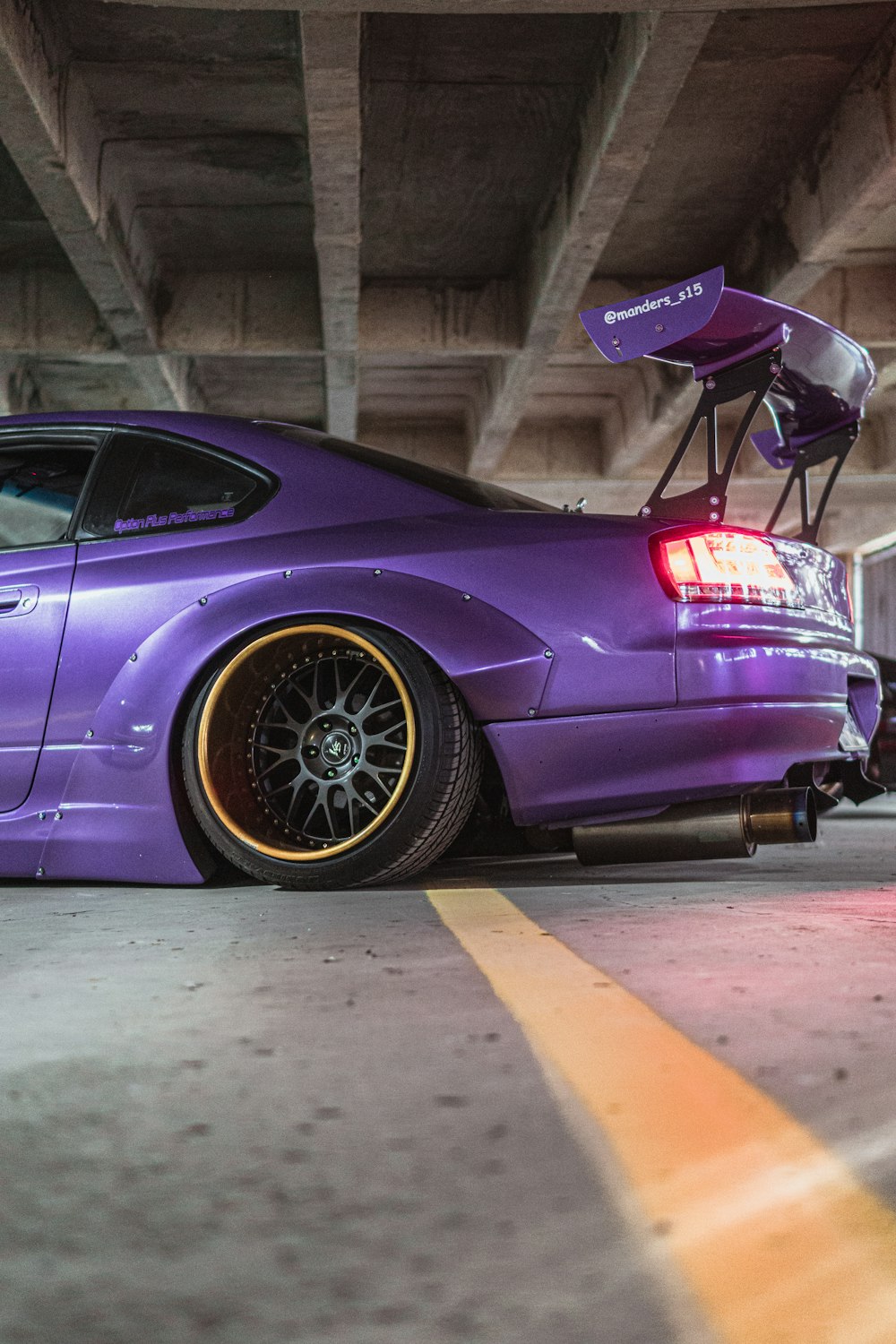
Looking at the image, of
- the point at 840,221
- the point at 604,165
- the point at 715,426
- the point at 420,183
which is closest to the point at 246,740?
the point at 715,426

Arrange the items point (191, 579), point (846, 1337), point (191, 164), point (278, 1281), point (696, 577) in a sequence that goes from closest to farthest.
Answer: point (846, 1337), point (278, 1281), point (696, 577), point (191, 579), point (191, 164)

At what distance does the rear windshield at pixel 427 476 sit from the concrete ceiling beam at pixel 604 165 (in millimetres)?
4350

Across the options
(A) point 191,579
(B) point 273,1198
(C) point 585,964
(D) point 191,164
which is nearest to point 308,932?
(C) point 585,964

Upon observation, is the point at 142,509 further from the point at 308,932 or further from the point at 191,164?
the point at 191,164

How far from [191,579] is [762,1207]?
2.85 meters

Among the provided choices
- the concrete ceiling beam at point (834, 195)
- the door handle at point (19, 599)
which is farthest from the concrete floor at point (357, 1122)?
the concrete ceiling beam at point (834, 195)

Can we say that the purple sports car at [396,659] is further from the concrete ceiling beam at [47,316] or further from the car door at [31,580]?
the concrete ceiling beam at [47,316]

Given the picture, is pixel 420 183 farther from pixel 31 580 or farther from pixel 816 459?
pixel 31 580

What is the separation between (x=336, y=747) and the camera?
3758 millimetres

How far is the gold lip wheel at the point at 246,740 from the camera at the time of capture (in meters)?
3.64

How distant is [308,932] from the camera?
2.93 m

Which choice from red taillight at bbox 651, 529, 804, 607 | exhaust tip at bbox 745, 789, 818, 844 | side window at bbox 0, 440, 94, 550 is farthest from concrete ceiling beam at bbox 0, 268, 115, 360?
exhaust tip at bbox 745, 789, 818, 844

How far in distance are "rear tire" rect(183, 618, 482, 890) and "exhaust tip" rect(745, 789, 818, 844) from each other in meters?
0.76

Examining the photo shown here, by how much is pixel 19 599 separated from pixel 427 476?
4.21 ft
